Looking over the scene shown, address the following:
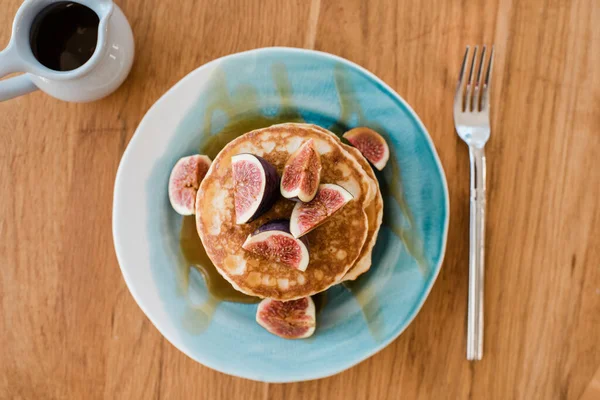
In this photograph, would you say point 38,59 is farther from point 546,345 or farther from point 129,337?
point 546,345

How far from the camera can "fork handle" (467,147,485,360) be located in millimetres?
1842

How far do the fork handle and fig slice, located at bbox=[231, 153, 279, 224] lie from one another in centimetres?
69

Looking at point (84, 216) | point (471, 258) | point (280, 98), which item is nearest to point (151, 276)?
point (84, 216)

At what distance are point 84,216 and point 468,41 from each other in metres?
1.53

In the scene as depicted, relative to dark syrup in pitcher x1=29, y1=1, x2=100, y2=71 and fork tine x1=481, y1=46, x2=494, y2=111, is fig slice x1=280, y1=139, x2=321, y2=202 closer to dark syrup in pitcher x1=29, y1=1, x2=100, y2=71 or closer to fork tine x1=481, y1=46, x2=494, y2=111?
fork tine x1=481, y1=46, x2=494, y2=111

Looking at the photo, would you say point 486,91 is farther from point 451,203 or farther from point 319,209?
point 319,209

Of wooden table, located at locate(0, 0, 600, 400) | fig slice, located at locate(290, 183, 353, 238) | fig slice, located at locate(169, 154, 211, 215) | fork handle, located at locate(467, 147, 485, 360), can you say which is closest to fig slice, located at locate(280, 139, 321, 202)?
fig slice, located at locate(290, 183, 353, 238)

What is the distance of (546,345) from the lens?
1.89 m

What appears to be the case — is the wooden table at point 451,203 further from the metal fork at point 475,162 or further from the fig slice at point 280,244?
the fig slice at point 280,244

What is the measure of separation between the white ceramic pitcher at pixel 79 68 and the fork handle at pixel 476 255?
1250 millimetres

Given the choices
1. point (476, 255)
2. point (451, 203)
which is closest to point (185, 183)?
point (451, 203)

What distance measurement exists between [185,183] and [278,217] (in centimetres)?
35

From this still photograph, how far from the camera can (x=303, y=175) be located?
1620 millimetres

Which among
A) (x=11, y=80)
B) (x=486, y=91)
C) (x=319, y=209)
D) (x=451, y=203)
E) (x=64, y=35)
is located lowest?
(x=451, y=203)
